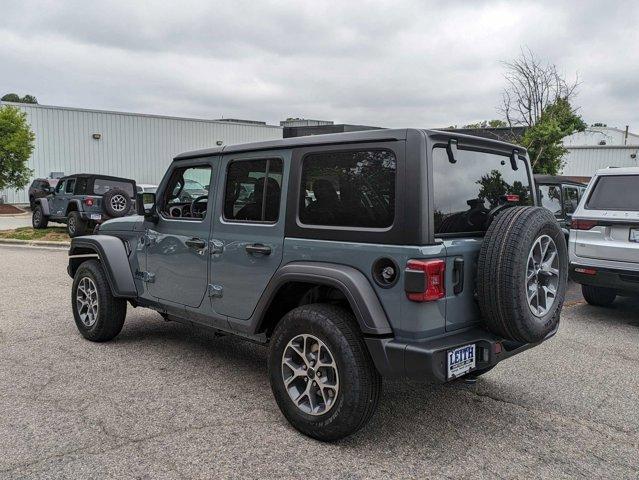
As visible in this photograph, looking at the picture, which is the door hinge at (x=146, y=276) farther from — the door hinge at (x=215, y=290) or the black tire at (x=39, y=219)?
the black tire at (x=39, y=219)

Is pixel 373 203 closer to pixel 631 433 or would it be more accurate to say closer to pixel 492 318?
pixel 492 318

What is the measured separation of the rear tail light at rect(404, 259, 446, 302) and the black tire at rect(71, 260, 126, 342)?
3250 mm

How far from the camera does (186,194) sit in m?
4.80

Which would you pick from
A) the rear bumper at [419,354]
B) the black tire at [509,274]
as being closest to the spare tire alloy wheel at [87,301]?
the rear bumper at [419,354]

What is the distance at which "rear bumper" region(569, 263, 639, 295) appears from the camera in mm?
6082

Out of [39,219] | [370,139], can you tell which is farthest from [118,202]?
[370,139]

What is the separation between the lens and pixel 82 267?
5414mm

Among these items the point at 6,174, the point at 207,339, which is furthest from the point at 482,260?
the point at 6,174

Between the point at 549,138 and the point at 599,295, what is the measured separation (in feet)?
33.4

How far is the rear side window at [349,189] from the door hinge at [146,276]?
1.88m

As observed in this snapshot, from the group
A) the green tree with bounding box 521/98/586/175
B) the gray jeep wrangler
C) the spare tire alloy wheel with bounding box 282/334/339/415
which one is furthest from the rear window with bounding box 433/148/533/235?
the green tree with bounding box 521/98/586/175

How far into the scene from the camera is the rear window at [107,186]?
14.2 m

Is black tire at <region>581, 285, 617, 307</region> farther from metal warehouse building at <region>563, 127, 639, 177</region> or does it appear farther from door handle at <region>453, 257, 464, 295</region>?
metal warehouse building at <region>563, 127, 639, 177</region>

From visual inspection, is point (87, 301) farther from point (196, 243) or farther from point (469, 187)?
point (469, 187)
